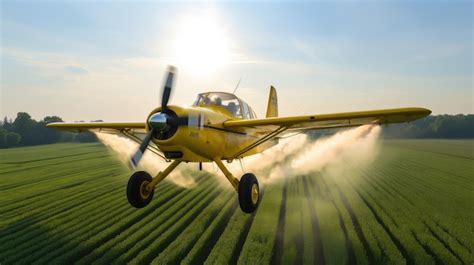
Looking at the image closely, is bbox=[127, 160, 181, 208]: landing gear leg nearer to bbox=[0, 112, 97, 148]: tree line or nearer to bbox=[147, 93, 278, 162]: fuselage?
bbox=[147, 93, 278, 162]: fuselage

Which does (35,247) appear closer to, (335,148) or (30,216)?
(30,216)

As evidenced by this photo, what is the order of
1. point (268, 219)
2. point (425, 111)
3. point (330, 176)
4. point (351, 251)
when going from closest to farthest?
point (351, 251) < point (425, 111) < point (268, 219) < point (330, 176)

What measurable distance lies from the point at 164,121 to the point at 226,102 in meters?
3.41

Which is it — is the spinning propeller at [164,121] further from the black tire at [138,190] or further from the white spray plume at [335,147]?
the white spray plume at [335,147]

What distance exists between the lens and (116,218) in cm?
962

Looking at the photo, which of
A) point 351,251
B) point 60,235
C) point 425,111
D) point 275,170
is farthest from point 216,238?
point 275,170

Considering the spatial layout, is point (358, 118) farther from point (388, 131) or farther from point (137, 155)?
point (388, 131)

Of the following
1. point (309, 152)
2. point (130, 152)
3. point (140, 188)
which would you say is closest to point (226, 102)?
point (140, 188)

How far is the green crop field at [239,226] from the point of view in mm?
7066

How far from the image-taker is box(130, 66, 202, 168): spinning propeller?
778 centimetres

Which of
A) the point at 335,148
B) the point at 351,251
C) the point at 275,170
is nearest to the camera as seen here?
the point at 351,251

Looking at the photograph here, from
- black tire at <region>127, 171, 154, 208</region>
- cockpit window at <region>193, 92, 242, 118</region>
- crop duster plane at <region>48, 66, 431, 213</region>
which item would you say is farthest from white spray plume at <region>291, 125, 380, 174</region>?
black tire at <region>127, 171, 154, 208</region>

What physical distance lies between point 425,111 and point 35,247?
10713 millimetres

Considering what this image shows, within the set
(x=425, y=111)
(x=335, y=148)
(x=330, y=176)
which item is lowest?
(x=330, y=176)
